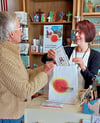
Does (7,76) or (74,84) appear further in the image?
(74,84)

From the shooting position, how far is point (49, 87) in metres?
1.00

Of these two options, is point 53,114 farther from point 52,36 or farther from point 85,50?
point 52,36

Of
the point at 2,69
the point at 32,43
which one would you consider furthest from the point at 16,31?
the point at 32,43

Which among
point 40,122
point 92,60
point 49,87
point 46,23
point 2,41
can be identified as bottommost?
point 40,122

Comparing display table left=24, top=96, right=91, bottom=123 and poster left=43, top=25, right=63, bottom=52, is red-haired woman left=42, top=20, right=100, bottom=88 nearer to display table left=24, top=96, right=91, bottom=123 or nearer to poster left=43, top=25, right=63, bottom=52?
display table left=24, top=96, right=91, bottom=123

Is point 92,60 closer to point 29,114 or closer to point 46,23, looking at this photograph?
point 29,114

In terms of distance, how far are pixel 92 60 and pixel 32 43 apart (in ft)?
4.77

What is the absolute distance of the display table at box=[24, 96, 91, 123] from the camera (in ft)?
2.70

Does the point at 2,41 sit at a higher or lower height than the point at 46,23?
lower

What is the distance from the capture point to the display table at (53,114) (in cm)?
82

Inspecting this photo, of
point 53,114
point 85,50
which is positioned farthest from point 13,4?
point 53,114

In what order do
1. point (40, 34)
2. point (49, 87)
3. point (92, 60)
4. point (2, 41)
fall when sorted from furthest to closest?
point (40, 34) → point (92, 60) → point (49, 87) → point (2, 41)

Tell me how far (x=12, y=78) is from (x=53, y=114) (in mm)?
316

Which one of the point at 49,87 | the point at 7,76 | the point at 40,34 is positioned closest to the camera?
the point at 7,76
